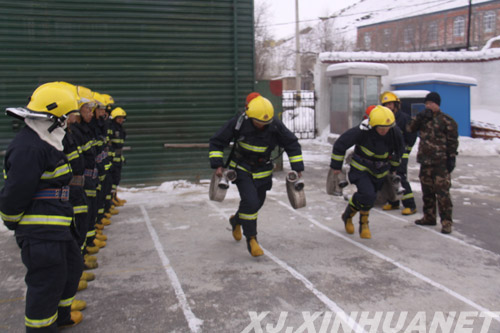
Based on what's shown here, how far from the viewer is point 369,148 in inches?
230

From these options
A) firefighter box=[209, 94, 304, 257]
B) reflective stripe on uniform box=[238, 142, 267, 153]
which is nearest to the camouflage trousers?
firefighter box=[209, 94, 304, 257]

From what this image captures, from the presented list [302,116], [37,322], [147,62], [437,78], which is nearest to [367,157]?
[37,322]

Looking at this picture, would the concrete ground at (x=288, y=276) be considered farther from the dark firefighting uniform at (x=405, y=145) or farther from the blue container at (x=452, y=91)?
the blue container at (x=452, y=91)

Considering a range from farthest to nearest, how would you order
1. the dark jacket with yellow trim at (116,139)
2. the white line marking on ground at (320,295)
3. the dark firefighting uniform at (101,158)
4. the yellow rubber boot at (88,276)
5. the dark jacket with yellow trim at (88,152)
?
1. the dark jacket with yellow trim at (116,139)
2. the dark firefighting uniform at (101,158)
3. the dark jacket with yellow trim at (88,152)
4. the yellow rubber boot at (88,276)
5. the white line marking on ground at (320,295)

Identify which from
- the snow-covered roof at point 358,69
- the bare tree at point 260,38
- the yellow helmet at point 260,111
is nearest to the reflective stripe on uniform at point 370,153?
the yellow helmet at point 260,111

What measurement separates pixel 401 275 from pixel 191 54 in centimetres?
723

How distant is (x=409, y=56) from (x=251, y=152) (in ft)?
56.2

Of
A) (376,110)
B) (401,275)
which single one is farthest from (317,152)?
(401,275)

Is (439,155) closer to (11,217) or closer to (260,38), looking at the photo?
(11,217)

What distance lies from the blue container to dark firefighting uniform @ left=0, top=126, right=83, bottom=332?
1719cm

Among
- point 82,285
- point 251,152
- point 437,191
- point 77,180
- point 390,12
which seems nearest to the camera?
point 77,180

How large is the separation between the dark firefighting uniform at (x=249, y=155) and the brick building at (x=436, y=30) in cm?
4195

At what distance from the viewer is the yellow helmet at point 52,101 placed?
317 cm

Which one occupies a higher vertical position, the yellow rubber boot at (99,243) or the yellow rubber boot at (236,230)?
the yellow rubber boot at (236,230)
